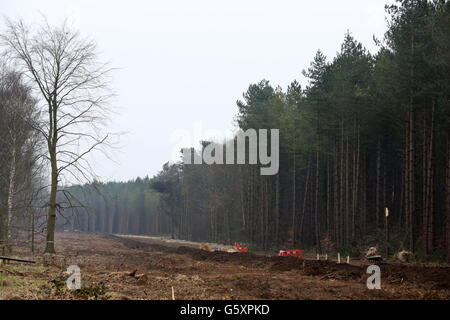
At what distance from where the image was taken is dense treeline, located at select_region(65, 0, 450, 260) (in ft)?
81.4

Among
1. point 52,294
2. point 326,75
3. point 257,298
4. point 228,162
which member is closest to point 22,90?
point 52,294

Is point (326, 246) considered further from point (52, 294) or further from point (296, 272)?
point (52, 294)

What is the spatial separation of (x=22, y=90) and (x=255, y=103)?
24.4 metres

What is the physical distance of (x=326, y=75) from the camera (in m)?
39.4

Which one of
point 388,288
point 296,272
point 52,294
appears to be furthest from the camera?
point 296,272

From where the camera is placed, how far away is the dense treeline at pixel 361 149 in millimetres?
24797

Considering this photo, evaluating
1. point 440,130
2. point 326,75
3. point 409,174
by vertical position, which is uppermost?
point 326,75

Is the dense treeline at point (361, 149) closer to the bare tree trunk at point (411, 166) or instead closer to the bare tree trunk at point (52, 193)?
the bare tree trunk at point (411, 166)
